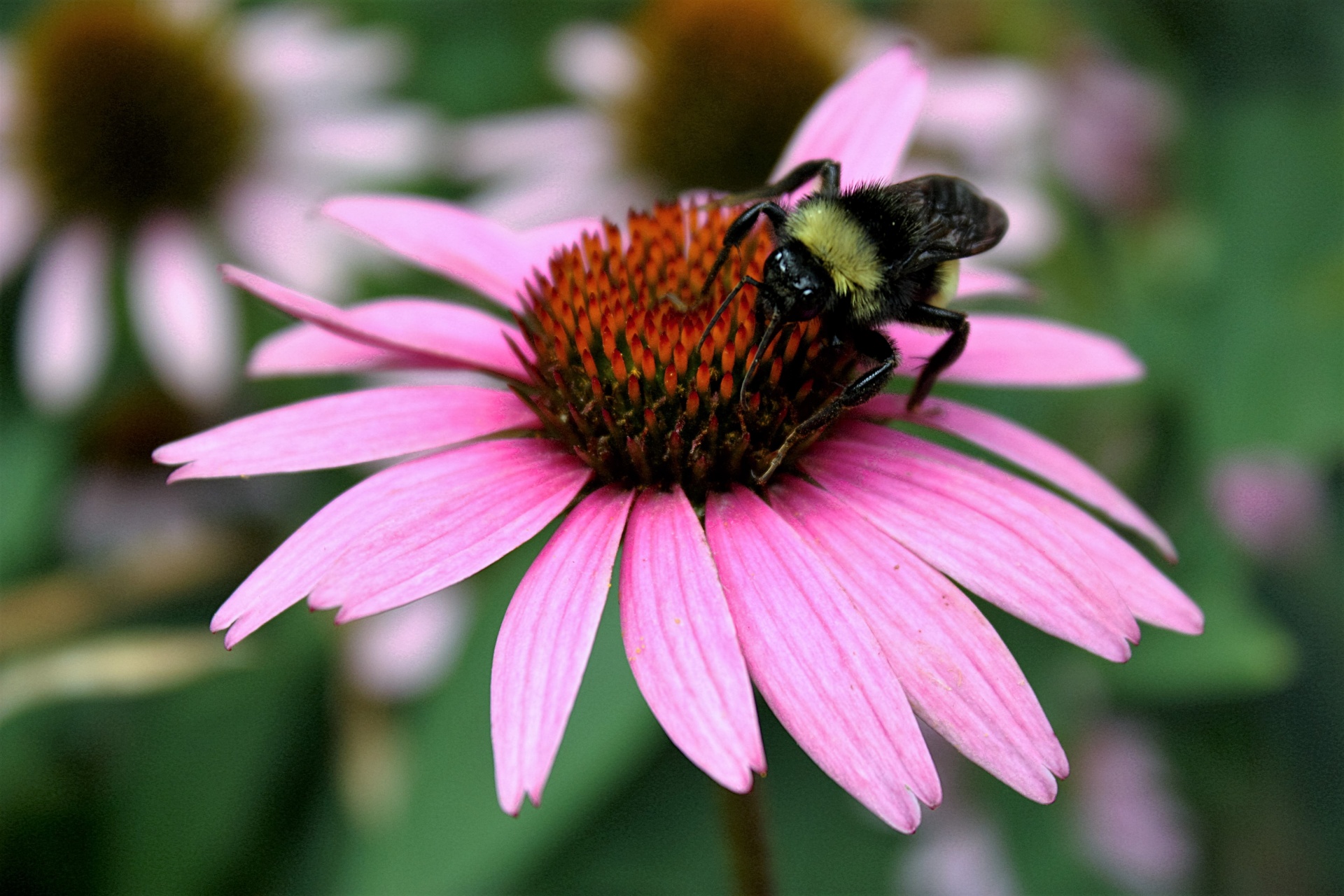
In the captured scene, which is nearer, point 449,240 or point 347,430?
point 347,430

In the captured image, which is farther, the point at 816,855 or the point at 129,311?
the point at 129,311

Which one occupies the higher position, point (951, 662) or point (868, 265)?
point (868, 265)

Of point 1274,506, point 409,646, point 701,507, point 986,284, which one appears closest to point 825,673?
point 701,507

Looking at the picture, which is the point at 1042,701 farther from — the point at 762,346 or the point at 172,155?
the point at 172,155

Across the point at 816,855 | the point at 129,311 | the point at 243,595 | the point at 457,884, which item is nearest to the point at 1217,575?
the point at 816,855

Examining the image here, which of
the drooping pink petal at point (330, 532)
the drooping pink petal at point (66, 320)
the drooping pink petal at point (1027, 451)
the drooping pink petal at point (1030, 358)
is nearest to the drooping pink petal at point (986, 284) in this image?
the drooping pink petal at point (1030, 358)

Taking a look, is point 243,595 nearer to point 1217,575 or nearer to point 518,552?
point 518,552
